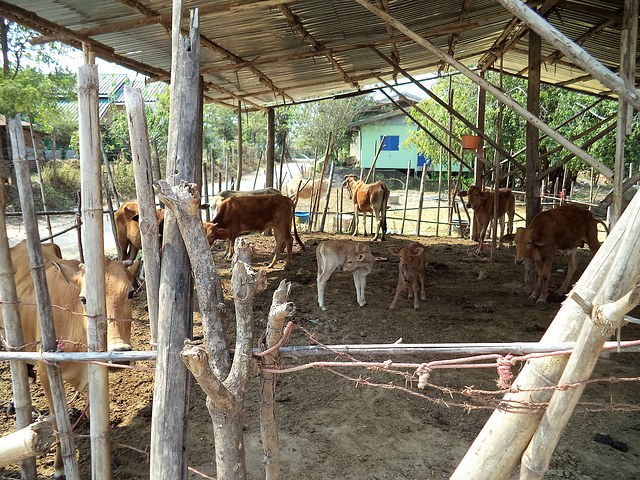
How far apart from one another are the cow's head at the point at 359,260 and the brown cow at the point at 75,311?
3881 millimetres

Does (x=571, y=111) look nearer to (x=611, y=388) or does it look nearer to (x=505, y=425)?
(x=611, y=388)

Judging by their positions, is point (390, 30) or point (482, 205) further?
point (482, 205)

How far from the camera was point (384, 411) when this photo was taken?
453 centimetres

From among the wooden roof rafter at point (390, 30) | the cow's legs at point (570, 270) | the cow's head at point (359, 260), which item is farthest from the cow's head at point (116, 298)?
the cow's legs at point (570, 270)

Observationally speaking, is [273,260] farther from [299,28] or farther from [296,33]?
[299,28]

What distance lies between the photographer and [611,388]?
4.90m

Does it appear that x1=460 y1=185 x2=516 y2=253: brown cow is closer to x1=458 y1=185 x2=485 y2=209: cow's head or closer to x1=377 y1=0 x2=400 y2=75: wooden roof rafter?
x1=458 y1=185 x2=485 y2=209: cow's head

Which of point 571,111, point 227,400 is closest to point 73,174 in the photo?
point 571,111

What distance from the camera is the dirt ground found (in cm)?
373

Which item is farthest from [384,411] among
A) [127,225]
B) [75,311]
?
[127,225]

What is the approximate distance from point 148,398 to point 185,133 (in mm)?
3306

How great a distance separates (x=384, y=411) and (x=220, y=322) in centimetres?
263

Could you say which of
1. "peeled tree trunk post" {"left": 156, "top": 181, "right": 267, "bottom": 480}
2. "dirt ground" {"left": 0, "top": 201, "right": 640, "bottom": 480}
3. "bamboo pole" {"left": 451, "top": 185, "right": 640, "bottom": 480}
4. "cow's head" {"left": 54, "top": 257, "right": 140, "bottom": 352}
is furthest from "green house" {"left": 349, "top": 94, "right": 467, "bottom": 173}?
"bamboo pole" {"left": 451, "top": 185, "right": 640, "bottom": 480}

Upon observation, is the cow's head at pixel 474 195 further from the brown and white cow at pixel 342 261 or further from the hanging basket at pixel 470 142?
the brown and white cow at pixel 342 261
